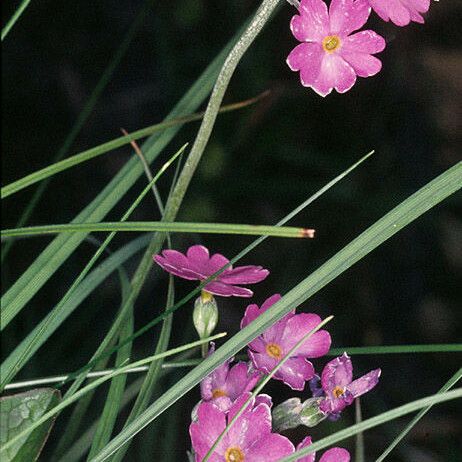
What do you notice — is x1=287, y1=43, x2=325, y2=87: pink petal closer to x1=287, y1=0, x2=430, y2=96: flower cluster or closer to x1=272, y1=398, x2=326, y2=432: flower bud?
x1=287, y1=0, x2=430, y2=96: flower cluster

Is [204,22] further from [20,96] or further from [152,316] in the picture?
[152,316]

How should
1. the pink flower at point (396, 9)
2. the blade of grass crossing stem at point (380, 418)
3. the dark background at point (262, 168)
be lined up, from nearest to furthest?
the blade of grass crossing stem at point (380, 418) < the pink flower at point (396, 9) < the dark background at point (262, 168)

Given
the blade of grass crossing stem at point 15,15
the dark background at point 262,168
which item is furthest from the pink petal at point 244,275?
the dark background at point 262,168

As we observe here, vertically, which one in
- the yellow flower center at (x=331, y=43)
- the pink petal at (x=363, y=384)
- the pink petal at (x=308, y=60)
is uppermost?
the yellow flower center at (x=331, y=43)

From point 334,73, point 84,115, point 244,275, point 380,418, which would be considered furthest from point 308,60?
point 84,115

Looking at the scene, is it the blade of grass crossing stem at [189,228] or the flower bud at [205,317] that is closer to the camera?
the blade of grass crossing stem at [189,228]

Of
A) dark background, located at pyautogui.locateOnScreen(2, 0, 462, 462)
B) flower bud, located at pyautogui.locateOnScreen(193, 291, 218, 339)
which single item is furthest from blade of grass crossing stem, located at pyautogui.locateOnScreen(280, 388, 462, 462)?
dark background, located at pyautogui.locateOnScreen(2, 0, 462, 462)

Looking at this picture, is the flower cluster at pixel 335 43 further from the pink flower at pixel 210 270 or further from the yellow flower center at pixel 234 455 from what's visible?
the yellow flower center at pixel 234 455

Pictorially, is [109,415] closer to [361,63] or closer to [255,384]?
[255,384]
